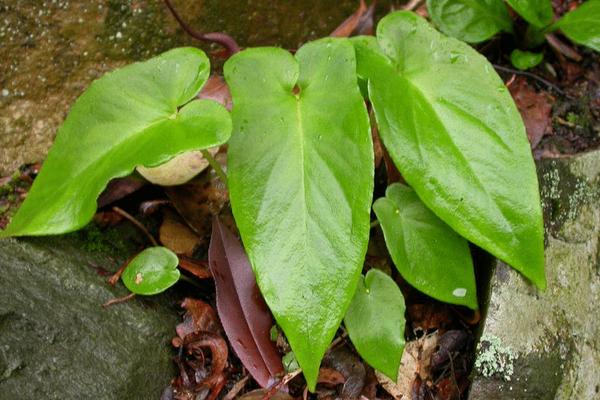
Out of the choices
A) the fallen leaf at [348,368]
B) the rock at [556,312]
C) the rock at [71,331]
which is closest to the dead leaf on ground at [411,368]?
the fallen leaf at [348,368]

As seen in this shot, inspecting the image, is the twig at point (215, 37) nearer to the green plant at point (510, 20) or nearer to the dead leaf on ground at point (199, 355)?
the green plant at point (510, 20)

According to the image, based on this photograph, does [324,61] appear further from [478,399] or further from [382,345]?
[478,399]

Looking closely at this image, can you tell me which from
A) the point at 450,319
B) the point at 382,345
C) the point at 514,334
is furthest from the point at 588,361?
the point at 382,345

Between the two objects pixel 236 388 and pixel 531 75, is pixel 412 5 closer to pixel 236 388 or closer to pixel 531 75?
pixel 531 75

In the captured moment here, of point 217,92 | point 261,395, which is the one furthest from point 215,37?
point 261,395

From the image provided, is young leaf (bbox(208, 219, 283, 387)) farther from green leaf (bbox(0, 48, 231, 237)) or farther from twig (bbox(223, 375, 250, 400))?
green leaf (bbox(0, 48, 231, 237))

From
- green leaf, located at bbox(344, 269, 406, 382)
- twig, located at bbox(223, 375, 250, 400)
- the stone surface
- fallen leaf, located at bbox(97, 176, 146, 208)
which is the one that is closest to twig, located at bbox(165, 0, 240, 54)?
the stone surface
